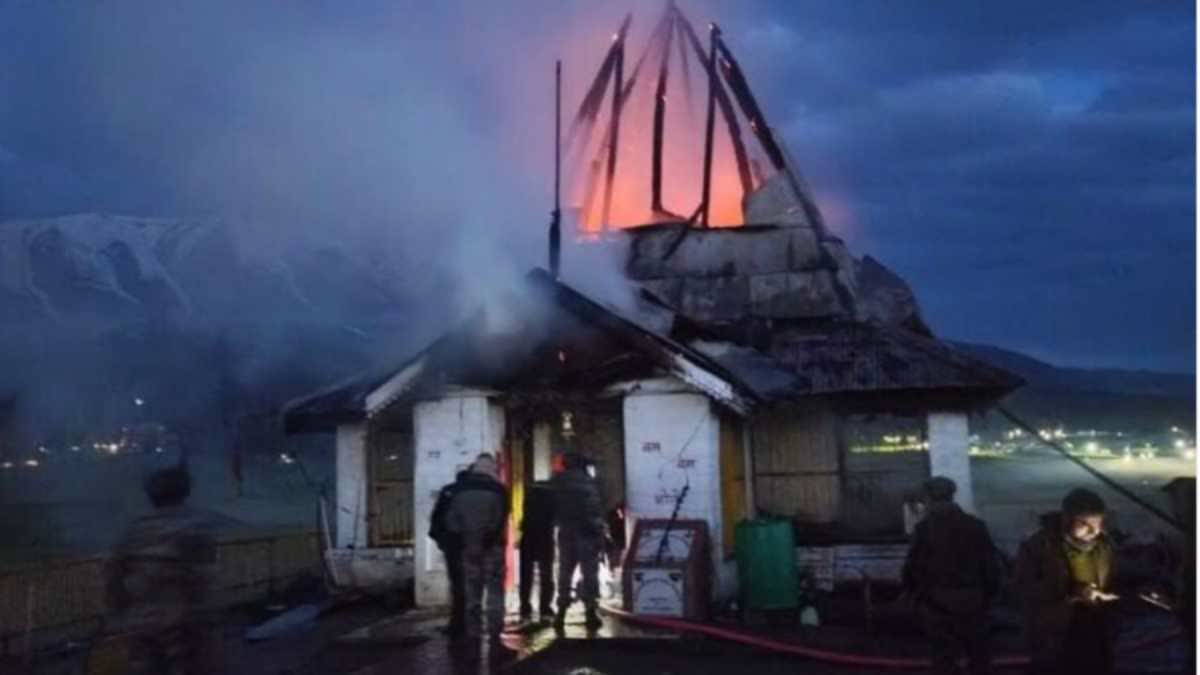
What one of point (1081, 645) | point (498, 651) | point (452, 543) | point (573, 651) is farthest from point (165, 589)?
point (1081, 645)

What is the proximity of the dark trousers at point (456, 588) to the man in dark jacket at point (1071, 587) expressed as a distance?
20.7ft

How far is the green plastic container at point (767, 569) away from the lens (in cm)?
1529

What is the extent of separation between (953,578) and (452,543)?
5.71m

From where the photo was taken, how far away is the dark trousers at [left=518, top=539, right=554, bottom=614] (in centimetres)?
1423

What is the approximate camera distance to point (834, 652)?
1192 centimetres

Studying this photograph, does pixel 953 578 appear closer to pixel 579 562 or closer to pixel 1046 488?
pixel 579 562

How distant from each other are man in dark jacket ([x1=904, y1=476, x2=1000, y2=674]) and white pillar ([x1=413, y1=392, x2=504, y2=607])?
316 inches

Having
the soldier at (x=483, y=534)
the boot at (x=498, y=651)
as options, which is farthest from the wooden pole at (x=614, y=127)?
the boot at (x=498, y=651)

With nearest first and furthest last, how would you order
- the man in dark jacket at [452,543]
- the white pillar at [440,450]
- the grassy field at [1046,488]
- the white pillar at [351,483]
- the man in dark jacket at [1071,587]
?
1. the man in dark jacket at [1071,587]
2. the man in dark jacket at [452,543]
3. the white pillar at [440,450]
4. the white pillar at [351,483]
5. the grassy field at [1046,488]

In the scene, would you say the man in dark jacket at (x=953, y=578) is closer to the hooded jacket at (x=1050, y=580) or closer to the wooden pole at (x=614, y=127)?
the hooded jacket at (x=1050, y=580)

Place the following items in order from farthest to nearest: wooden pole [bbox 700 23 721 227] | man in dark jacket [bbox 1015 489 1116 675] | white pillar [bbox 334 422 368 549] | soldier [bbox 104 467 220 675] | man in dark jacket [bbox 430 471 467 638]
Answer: wooden pole [bbox 700 23 721 227] < white pillar [bbox 334 422 368 549] < man in dark jacket [bbox 430 471 467 638] < man in dark jacket [bbox 1015 489 1116 675] < soldier [bbox 104 467 220 675]

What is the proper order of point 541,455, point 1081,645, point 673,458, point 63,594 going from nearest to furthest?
point 1081,645 → point 673,458 → point 63,594 → point 541,455

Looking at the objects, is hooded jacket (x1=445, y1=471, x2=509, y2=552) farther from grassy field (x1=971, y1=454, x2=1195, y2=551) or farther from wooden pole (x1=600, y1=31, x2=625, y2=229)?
wooden pole (x1=600, y1=31, x2=625, y2=229)

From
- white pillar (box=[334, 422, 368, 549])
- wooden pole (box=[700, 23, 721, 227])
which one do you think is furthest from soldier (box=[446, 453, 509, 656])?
wooden pole (box=[700, 23, 721, 227])
